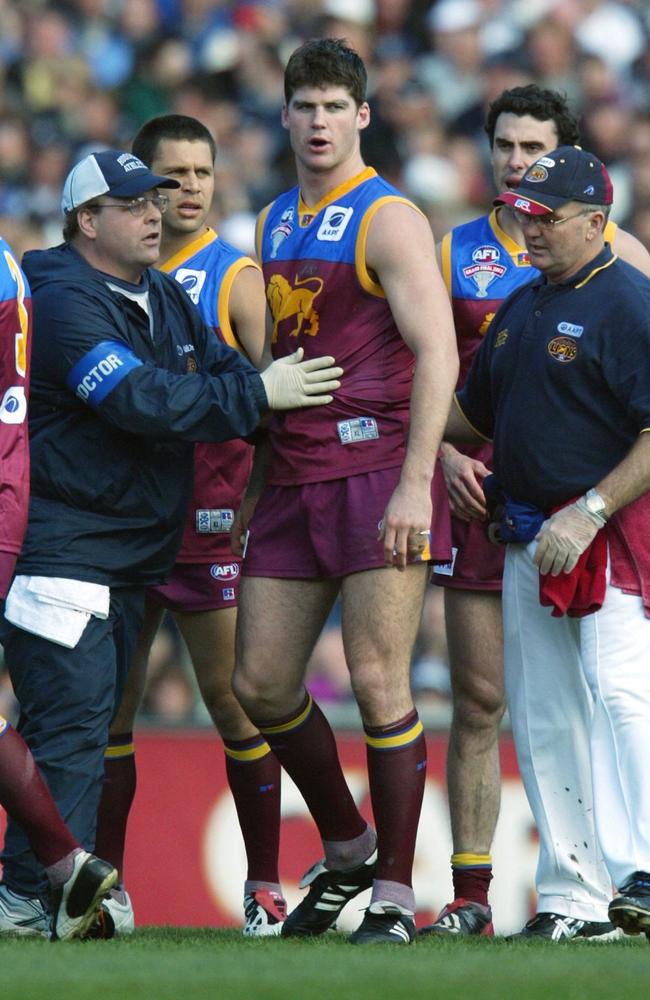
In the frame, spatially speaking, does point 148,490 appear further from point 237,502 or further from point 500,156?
point 500,156

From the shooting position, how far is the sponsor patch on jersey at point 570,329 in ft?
17.2

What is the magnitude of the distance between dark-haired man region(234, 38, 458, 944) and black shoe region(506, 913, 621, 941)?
1.19 ft

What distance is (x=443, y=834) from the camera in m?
7.94

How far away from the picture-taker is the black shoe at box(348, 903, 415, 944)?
5.28m

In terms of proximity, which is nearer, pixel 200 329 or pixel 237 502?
pixel 200 329

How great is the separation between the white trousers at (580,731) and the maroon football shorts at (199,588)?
3.68 feet

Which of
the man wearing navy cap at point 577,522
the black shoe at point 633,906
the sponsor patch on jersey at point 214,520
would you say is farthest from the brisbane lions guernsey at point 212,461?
the black shoe at point 633,906

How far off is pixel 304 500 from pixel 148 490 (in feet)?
1.56

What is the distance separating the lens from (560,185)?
5.31 metres

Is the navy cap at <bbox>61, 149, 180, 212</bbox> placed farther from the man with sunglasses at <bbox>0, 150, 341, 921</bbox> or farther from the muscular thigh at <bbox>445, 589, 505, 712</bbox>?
the muscular thigh at <bbox>445, 589, 505, 712</bbox>

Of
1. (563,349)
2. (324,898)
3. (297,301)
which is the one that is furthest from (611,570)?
(324,898)

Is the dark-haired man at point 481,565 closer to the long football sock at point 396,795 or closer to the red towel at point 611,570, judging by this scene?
the long football sock at point 396,795

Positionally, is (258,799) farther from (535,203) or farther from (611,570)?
(535,203)

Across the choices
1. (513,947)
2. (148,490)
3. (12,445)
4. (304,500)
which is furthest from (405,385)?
(513,947)
